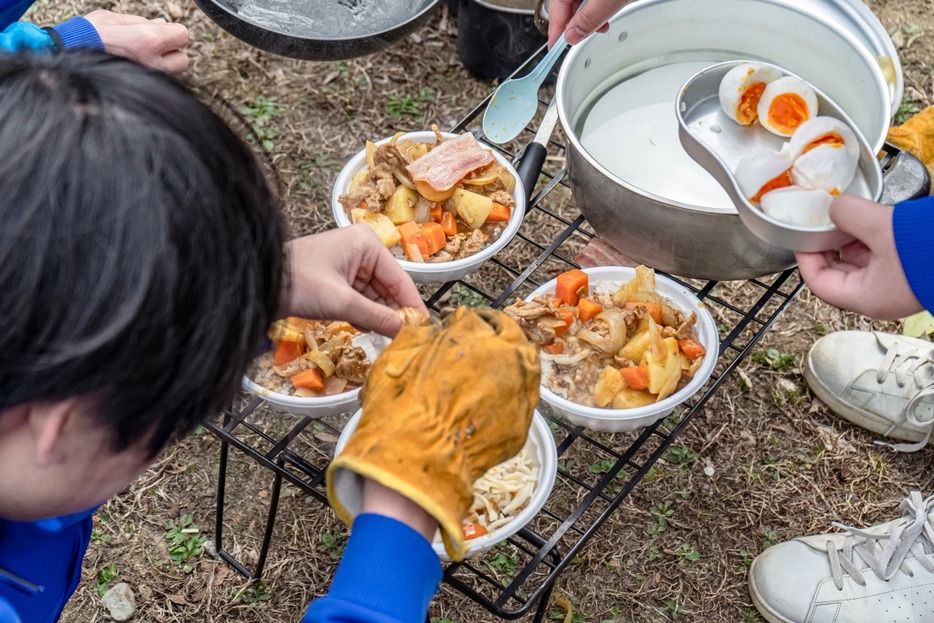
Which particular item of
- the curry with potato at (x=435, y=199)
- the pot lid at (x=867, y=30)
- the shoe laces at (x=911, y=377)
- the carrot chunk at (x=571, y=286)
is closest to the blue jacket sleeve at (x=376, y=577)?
the carrot chunk at (x=571, y=286)

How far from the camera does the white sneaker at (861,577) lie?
2062 millimetres

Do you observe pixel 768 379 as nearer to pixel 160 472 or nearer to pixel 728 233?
pixel 728 233

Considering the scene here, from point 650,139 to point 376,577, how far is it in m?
1.11

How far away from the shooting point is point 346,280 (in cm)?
138

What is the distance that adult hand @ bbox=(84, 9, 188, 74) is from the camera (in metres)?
1.86

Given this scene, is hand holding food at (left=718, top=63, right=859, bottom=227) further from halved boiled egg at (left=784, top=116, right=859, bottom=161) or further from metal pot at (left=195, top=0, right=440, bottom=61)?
metal pot at (left=195, top=0, right=440, bottom=61)

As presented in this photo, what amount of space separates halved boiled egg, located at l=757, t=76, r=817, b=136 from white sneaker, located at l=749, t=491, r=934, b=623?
0.97 meters

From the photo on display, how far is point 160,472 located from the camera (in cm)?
232

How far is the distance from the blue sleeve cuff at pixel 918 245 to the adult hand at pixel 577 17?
0.69 meters

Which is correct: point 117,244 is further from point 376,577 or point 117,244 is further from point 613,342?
point 613,342

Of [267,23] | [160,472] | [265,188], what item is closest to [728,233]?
[265,188]

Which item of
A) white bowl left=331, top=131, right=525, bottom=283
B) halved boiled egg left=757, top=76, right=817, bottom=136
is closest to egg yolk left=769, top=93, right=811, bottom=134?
halved boiled egg left=757, top=76, right=817, bottom=136

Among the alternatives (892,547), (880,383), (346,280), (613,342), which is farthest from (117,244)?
(880,383)

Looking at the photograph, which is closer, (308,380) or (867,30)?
(308,380)
